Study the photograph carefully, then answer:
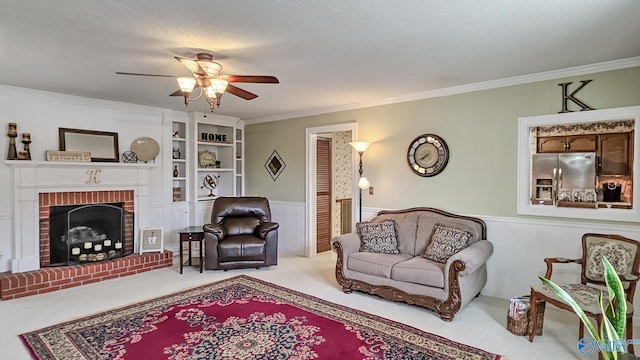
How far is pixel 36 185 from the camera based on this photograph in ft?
14.7

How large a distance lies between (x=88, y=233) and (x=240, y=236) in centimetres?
212

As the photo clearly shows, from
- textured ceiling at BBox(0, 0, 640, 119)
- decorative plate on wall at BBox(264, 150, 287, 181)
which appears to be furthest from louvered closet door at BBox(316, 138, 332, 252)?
textured ceiling at BBox(0, 0, 640, 119)

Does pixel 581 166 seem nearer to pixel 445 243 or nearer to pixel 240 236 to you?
pixel 445 243

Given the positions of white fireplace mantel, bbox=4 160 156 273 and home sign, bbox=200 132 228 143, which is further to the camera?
home sign, bbox=200 132 228 143

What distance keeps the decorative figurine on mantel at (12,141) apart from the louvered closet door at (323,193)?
4187mm

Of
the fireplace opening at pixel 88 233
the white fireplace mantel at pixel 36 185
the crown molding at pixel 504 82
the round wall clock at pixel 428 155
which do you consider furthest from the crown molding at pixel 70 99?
the round wall clock at pixel 428 155

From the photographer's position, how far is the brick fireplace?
4.24 m

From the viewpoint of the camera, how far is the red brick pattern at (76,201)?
4.57 meters

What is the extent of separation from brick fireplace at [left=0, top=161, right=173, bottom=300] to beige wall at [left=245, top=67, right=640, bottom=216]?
3.28 m

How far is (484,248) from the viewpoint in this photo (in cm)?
379

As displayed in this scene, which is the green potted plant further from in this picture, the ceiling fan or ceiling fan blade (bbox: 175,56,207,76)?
ceiling fan blade (bbox: 175,56,207,76)

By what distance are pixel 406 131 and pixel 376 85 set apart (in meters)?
0.89

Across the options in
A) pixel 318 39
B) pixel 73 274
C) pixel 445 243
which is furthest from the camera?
pixel 73 274

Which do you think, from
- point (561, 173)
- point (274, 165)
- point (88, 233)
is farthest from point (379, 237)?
point (88, 233)
